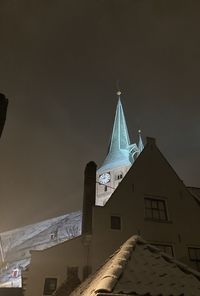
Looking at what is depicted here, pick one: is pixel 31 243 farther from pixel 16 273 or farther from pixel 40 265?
pixel 40 265

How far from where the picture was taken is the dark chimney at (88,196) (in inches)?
579

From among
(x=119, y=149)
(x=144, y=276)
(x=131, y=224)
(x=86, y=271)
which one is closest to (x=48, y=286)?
(x=86, y=271)

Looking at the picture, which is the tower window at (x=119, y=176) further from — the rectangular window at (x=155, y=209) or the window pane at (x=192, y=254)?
the window pane at (x=192, y=254)

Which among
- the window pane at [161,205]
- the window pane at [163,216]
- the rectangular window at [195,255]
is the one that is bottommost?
the rectangular window at [195,255]

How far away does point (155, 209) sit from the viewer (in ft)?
51.0

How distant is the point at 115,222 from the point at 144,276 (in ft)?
22.5

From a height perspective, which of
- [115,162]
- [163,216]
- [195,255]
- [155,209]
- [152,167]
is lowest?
[195,255]

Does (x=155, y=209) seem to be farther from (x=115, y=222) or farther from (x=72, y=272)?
(x=72, y=272)

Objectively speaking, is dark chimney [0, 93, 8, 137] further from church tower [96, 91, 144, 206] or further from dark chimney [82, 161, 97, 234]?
church tower [96, 91, 144, 206]

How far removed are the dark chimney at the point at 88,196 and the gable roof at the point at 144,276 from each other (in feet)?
17.5

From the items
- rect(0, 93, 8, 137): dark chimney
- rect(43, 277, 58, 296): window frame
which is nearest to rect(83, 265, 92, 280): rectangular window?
rect(43, 277, 58, 296): window frame

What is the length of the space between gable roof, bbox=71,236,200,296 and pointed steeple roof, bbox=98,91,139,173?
6308 centimetres

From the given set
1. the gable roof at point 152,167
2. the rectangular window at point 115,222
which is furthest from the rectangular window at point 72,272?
the gable roof at point 152,167

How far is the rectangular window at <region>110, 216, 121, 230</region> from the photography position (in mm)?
14325
